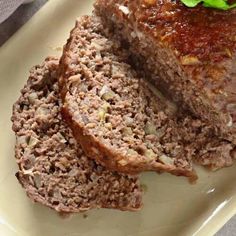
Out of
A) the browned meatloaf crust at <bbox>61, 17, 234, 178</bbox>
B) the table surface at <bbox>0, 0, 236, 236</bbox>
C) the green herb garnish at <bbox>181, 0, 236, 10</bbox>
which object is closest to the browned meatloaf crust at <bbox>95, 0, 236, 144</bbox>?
the green herb garnish at <bbox>181, 0, 236, 10</bbox>

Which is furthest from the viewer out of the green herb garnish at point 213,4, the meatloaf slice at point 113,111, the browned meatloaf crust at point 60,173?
the browned meatloaf crust at point 60,173

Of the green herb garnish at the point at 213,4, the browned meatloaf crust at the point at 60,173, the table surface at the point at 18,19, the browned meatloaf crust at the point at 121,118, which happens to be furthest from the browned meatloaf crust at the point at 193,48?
the table surface at the point at 18,19

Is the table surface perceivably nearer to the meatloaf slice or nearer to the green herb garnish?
the meatloaf slice

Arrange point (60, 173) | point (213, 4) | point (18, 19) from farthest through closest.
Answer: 1. point (18, 19)
2. point (60, 173)
3. point (213, 4)

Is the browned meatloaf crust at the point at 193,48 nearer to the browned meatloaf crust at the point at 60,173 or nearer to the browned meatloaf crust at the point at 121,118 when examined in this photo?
the browned meatloaf crust at the point at 121,118

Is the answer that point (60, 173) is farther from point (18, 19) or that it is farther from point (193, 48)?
point (18, 19)

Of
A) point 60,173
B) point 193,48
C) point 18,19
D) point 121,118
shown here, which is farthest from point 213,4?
point 18,19
